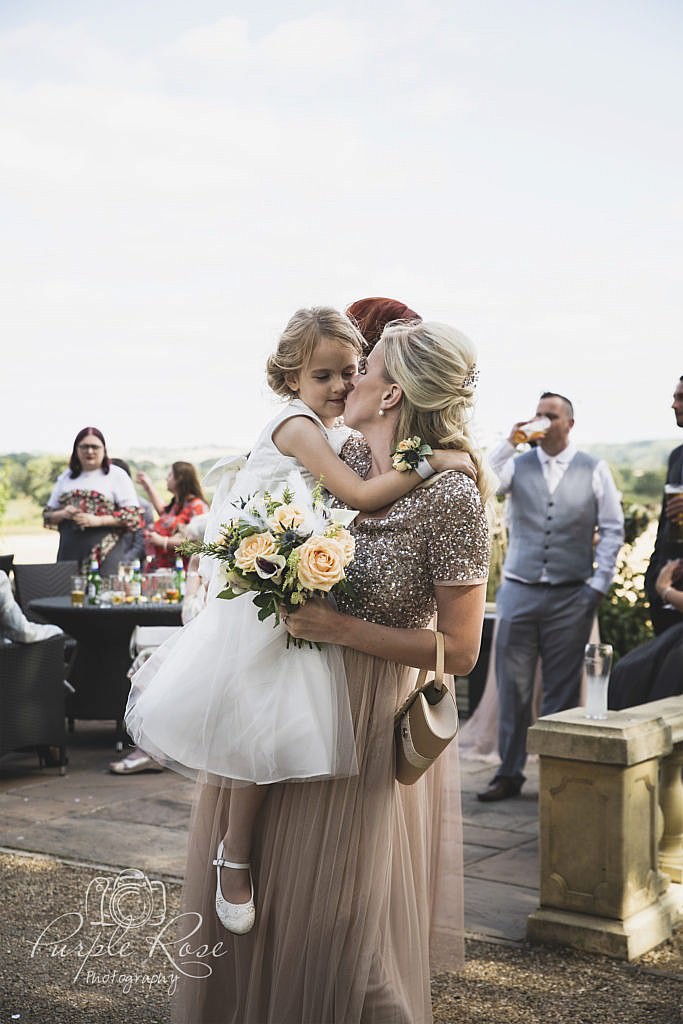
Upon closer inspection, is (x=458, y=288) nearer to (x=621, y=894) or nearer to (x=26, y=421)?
(x=26, y=421)

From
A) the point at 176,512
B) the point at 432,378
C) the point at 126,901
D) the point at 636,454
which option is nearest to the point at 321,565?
the point at 432,378

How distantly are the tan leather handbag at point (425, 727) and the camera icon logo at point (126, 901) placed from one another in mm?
1907

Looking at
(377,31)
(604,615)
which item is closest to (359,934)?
(604,615)

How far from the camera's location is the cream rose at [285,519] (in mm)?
2324

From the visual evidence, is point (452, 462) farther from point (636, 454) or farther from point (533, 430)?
point (636, 454)

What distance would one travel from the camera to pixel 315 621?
2.33 meters

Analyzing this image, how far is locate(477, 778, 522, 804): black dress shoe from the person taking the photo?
572 cm

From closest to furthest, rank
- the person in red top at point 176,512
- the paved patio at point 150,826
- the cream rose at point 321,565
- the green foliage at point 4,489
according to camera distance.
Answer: the cream rose at point 321,565 → the paved patio at point 150,826 → the person in red top at point 176,512 → the green foliage at point 4,489

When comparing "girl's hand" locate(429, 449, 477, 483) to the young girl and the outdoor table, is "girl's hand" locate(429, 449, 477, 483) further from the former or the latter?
the outdoor table

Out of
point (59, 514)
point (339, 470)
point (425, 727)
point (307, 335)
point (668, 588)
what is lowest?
point (425, 727)

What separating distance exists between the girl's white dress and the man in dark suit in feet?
8.10

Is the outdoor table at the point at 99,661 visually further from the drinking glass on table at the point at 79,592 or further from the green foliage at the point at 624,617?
the green foliage at the point at 624,617

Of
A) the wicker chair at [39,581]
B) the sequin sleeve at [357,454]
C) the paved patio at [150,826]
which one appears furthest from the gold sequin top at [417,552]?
the wicker chair at [39,581]

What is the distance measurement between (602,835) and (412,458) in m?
1.93
